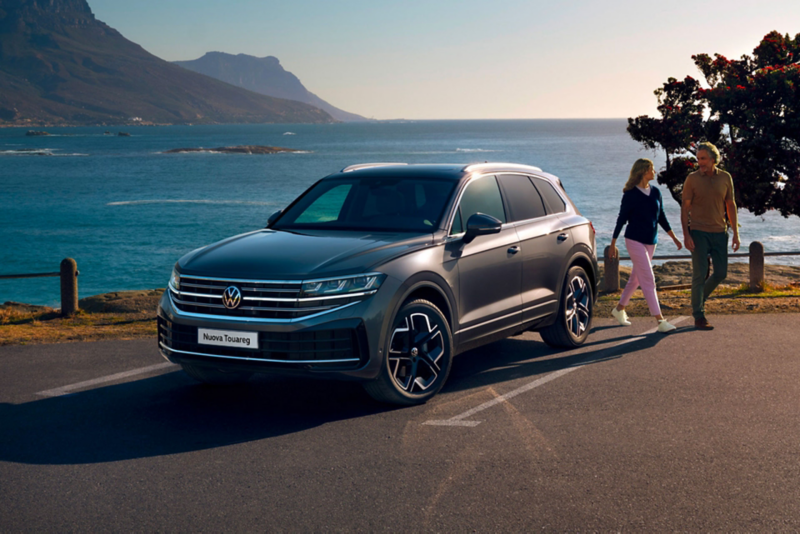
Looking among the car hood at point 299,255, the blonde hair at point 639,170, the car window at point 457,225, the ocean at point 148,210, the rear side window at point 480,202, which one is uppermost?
the blonde hair at point 639,170

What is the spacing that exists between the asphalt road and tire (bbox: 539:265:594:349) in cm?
42

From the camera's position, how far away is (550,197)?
8164 millimetres

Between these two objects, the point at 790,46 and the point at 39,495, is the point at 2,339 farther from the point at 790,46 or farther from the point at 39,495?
the point at 790,46

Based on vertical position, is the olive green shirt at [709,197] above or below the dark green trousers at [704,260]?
above

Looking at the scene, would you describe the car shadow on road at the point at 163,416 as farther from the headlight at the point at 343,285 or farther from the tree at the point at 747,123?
the tree at the point at 747,123

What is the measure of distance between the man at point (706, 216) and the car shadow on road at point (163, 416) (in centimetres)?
465

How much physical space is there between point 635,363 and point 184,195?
219ft

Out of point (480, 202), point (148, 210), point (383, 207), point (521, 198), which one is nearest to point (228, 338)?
point (383, 207)

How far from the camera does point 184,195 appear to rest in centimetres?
7031

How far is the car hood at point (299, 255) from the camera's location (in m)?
5.59

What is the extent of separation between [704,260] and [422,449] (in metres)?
5.49

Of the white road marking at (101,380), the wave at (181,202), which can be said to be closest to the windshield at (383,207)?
the white road marking at (101,380)

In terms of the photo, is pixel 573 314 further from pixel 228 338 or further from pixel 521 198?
pixel 228 338

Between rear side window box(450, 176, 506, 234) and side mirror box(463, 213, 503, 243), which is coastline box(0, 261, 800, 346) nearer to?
rear side window box(450, 176, 506, 234)
